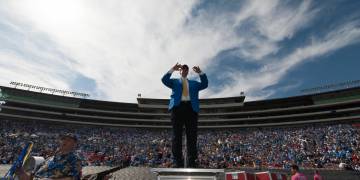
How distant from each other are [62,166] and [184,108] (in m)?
2.67

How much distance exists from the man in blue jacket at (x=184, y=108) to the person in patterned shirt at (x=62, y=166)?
2.06m

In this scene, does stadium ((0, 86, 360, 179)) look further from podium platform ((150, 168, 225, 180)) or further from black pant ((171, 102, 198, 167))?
podium platform ((150, 168, 225, 180))

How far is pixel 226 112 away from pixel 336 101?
24.6 m

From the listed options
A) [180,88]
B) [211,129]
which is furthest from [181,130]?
[211,129]

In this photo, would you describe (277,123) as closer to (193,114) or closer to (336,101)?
(336,101)

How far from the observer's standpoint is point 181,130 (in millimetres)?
5430

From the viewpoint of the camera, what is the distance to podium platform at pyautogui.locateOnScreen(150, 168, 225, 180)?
146 inches

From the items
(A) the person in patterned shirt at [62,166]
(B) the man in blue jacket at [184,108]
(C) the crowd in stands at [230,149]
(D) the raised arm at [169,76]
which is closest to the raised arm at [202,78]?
(B) the man in blue jacket at [184,108]

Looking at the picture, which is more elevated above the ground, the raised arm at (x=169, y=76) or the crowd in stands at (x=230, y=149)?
the raised arm at (x=169, y=76)

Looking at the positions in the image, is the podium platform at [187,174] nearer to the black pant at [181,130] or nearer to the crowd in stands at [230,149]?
the black pant at [181,130]

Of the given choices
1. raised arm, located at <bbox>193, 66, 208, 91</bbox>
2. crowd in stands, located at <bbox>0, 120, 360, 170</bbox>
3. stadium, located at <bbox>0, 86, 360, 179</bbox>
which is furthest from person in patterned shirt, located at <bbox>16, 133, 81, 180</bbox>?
stadium, located at <bbox>0, 86, 360, 179</bbox>

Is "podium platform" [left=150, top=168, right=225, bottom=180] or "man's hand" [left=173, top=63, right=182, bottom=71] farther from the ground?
"man's hand" [left=173, top=63, right=182, bottom=71]

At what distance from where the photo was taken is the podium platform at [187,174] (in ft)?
12.2

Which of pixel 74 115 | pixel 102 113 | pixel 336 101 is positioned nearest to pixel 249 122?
pixel 336 101
